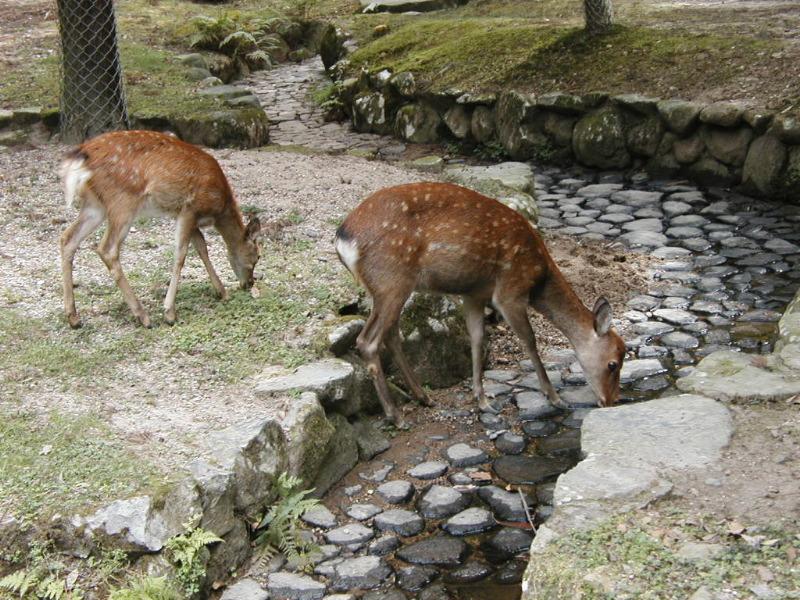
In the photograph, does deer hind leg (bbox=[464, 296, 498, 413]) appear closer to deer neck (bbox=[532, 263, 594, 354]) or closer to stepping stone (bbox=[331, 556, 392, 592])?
deer neck (bbox=[532, 263, 594, 354])

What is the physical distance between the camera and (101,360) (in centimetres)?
577

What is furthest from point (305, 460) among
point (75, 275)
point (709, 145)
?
point (709, 145)

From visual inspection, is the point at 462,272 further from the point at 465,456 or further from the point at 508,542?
the point at 508,542

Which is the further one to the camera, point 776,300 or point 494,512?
point 776,300

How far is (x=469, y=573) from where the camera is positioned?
178 inches

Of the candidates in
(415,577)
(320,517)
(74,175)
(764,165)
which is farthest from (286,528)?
(764,165)

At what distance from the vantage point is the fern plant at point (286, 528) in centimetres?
467

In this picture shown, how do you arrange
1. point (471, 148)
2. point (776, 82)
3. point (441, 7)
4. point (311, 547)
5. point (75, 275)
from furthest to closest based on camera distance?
point (441, 7)
point (471, 148)
point (776, 82)
point (75, 275)
point (311, 547)

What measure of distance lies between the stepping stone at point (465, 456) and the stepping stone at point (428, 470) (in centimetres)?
8

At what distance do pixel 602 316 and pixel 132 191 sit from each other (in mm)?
2875

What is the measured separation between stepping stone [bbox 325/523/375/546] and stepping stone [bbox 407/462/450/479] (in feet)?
1.91

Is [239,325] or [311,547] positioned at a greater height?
[239,325]

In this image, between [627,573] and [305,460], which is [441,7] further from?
[627,573]

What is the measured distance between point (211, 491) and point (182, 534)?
0.26 metres
